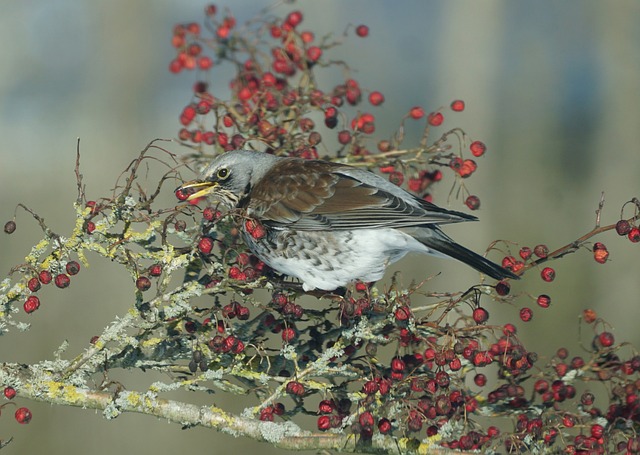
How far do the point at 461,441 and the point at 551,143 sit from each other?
12325 millimetres

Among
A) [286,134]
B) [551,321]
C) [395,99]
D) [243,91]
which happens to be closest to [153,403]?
[286,134]

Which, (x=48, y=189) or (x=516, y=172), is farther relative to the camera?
(x=516, y=172)

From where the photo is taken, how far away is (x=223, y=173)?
399cm

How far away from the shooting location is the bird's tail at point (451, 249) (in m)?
3.22

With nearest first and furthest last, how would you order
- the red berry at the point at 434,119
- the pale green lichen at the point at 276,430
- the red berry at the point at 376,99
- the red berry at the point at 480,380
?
the pale green lichen at the point at 276,430 → the red berry at the point at 480,380 → the red berry at the point at 434,119 → the red berry at the point at 376,99

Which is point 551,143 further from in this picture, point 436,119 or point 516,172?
point 436,119

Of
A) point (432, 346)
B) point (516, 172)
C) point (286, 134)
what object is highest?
point (286, 134)

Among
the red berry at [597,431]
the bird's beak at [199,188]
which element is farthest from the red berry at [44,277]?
the red berry at [597,431]

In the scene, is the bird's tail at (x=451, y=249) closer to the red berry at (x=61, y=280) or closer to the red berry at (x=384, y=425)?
the red berry at (x=384, y=425)

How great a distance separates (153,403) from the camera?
2867 mm

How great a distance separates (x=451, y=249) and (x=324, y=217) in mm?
678

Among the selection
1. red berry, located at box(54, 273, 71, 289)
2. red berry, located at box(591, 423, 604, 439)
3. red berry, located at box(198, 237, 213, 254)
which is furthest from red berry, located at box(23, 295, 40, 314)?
red berry, located at box(591, 423, 604, 439)

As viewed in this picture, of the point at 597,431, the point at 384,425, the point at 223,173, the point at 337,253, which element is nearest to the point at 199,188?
the point at 223,173

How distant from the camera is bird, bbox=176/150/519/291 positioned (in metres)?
3.78
